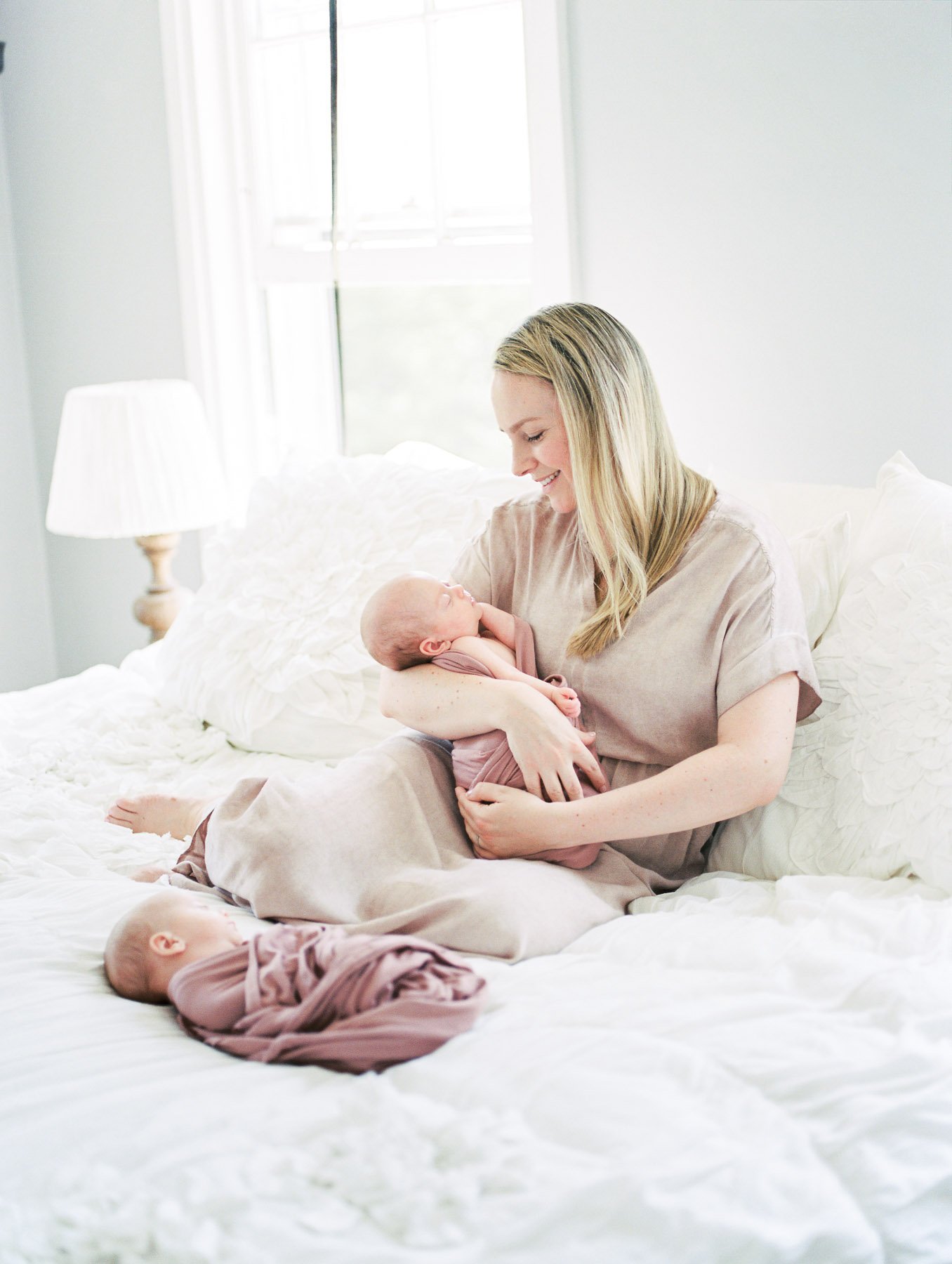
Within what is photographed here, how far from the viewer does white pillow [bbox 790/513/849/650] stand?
158 cm

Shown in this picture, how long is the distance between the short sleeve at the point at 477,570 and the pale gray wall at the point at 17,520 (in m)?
2.13

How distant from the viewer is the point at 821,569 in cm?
160

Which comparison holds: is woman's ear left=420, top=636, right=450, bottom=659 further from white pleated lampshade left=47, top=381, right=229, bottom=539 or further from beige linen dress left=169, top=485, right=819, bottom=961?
white pleated lampshade left=47, top=381, right=229, bottom=539

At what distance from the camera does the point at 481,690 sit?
1.49 m

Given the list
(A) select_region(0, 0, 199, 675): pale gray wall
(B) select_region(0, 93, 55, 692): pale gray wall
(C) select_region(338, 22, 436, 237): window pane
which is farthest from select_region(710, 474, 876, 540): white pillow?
(B) select_region(0, 93, 55, 692): pale gray wall

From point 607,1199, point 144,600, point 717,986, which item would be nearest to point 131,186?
point 144,600

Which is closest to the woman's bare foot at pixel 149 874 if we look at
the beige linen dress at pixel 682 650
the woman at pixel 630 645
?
the woman at pixel 630 645

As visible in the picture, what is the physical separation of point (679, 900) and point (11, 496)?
2.61m

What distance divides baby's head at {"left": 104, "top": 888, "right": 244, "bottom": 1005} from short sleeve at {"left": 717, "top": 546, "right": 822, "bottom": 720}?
648 mm

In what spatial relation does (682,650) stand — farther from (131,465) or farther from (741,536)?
(131,465)

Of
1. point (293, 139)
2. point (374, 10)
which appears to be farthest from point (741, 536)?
point (293, 139)

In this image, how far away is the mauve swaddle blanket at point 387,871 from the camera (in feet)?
4.23

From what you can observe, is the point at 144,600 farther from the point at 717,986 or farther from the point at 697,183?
the point at 717,986

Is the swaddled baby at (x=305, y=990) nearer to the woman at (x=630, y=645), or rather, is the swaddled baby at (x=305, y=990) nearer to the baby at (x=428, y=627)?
the woman at (x=630, y=645)
